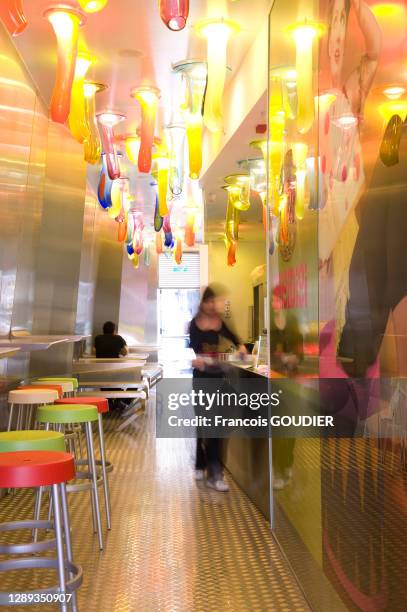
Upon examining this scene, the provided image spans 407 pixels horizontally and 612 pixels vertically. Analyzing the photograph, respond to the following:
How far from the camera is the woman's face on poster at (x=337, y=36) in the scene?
7.97 ft

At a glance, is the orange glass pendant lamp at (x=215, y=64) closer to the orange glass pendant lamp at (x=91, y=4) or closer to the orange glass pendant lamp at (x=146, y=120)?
the orange glass pendant lamp at (x=91, y=4)

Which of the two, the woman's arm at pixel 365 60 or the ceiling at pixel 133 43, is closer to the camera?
the woman's arm at pixel 365 60

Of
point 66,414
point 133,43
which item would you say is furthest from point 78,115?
point 66,414

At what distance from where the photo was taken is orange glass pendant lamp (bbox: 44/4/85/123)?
12.2 feet

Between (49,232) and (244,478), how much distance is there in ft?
11.8

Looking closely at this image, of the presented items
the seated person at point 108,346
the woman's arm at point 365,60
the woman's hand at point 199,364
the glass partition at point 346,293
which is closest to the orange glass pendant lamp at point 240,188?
the woman's hand at point 199,364

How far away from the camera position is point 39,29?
204 inches

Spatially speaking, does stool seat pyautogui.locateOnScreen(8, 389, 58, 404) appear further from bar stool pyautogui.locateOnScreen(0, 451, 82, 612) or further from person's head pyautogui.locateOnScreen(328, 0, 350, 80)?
person's head pyautogui.locateOnScreen(328, 0, 350, 80)

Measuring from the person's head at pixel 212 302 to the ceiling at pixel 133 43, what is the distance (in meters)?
1.85

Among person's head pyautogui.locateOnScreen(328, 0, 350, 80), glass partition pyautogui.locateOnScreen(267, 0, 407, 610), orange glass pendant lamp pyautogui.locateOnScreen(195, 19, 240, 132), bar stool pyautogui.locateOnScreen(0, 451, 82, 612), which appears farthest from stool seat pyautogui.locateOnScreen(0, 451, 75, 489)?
orange glass pendant lamp pyautogui.locateOnScreen(195, 19, 240, 132)

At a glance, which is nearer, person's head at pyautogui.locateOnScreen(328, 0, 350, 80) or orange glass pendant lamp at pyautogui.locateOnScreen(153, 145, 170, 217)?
person's head at pyautogui.locateOnScreen(328, 0, 350, 80)

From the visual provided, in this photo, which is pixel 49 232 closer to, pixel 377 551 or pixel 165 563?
pixel 165 563

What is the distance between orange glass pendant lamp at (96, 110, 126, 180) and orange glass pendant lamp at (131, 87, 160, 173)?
1.75ft

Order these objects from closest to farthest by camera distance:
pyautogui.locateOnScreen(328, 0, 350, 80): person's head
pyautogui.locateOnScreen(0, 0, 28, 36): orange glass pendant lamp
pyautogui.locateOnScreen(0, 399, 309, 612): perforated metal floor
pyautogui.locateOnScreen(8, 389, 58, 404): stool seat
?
A: pyautogui.locateOnScreen(328, 0, 350, 80): person's head, pyautogui.locateOnScreen(0, 0, 28, 36): orange glass pendant lamp, pyautogui.locateOnScreen(0, 399, 309, 612): perforated metal floor, pyautogui.locateOnScreen(8, 389, 58, 404): stool seat
